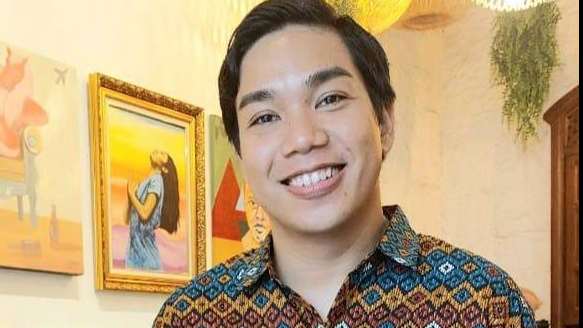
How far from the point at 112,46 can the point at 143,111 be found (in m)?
0.18

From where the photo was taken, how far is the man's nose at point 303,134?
103cm

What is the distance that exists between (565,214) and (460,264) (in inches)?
103

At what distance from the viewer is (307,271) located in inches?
44.3

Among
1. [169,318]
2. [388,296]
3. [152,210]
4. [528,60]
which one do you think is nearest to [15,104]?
[152,210]

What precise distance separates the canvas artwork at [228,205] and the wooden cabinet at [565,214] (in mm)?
1630

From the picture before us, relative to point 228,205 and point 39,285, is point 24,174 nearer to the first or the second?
point 39,285

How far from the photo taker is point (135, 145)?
2.00 metres

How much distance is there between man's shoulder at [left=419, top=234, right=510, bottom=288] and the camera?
107cm

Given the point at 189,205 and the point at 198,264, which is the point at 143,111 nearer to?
the point at 189,205

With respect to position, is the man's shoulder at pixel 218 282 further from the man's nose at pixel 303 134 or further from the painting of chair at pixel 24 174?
the painting of chair at pixel 24 174

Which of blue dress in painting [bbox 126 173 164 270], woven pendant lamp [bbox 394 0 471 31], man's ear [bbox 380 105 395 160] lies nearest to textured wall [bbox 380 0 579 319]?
woven pendant lamp [bbox 394 0 471 31]

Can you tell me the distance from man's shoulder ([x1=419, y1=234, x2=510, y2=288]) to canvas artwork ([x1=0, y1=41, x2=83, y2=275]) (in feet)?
2.88

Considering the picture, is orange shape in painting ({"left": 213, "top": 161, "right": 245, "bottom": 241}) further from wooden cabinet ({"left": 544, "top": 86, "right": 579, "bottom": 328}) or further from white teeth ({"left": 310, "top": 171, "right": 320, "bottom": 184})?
wooden cabinet ({"left": 544, "top": 86, "right": 579, "bottom": 328})

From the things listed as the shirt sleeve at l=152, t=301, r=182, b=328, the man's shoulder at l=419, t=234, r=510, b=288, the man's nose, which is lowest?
the shirt sleeve at l=152, t=301, r=182, b=328
